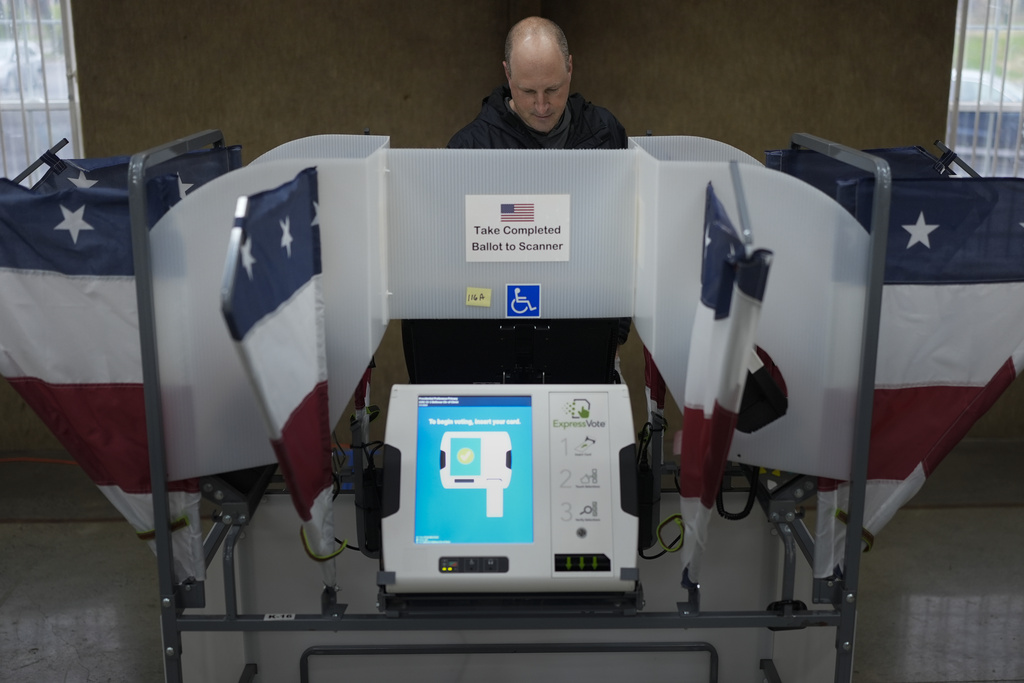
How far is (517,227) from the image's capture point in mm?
1909

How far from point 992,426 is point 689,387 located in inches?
133

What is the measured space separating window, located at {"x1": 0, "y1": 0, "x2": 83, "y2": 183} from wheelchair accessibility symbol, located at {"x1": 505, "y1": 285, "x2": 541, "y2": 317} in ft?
9.63

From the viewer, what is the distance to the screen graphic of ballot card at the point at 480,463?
1.75 m

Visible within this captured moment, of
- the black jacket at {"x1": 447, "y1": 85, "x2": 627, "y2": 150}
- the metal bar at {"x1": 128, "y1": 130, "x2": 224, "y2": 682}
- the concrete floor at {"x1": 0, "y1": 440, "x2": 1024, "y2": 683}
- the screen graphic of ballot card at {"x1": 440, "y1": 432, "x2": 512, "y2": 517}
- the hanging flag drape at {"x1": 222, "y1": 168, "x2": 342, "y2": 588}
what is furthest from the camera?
the concrete floor at {"x1": 0, "y1": 440, "x2": 1024, "y2": 683}

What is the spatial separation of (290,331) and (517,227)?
542mm

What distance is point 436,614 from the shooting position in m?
1.72

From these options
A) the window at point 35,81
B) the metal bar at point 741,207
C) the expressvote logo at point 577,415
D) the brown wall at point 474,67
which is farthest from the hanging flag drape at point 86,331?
the window at point 35,81

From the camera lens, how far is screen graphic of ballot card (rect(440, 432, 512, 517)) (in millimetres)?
1745

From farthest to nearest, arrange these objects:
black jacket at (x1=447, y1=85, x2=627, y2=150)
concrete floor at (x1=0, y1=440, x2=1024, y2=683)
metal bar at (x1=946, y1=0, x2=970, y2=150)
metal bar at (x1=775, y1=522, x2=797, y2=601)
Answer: metal bar at (x1=946, y1=0, x2=970, y2=150), concrete floor at (x1=0, y1=440, x2=1024, y2=683), black jacket at (x1=447, y1=85, x2=627, y2=150), metal bar at (x1=775, y1=522, x2=797, y2=601)

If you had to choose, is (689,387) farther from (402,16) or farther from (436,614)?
(402,16)

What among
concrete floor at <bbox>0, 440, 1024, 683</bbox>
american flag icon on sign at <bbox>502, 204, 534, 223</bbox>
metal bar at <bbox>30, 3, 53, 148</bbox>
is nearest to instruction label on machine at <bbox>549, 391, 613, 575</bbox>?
american flag icon on sign at <bbox>502, 204, 534, 223</bbox>

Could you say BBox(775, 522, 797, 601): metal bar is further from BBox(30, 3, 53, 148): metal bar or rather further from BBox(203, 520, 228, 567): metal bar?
BBox(30, 3, 53, 148): metal bar

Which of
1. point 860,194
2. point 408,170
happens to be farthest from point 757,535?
point 408,170

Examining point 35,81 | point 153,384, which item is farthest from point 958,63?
point 35,81
